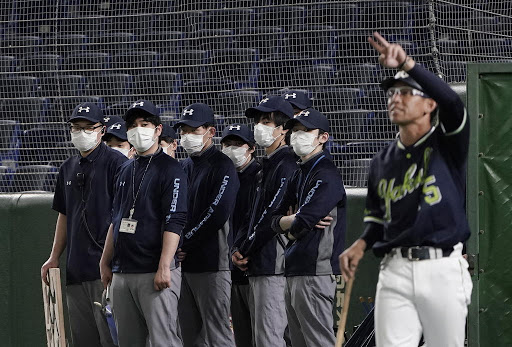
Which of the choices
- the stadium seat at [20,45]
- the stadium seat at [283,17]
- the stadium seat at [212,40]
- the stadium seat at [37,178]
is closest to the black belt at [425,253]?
the stadium seat at [283,17]

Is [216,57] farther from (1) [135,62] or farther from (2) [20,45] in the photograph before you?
(2) [20,45]

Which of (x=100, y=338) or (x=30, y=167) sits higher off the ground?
(x=30, y=167)

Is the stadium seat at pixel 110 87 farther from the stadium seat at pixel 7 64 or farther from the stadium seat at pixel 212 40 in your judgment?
the stadium seat at pixel 7 64

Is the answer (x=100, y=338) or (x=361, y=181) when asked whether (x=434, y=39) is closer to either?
(x=361, y=181)

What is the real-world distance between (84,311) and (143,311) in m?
0.99

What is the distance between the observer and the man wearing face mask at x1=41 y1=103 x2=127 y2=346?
7332mm

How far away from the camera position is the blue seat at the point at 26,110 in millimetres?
9875

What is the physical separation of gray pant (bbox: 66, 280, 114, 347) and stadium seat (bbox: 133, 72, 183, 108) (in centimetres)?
253

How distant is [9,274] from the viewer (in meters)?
9.30

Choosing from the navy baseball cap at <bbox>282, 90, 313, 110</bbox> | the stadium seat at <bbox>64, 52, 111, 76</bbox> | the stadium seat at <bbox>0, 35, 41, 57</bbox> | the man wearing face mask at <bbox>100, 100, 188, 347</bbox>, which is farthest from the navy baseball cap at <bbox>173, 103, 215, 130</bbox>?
the stadium seat at <bbox>0, 35, 41, 57</bbox>

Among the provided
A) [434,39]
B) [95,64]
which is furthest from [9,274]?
[434,39]

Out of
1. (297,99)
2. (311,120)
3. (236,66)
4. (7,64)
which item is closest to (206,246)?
(311,120)

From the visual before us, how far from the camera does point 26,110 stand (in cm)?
1002

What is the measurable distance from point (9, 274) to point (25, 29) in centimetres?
268
